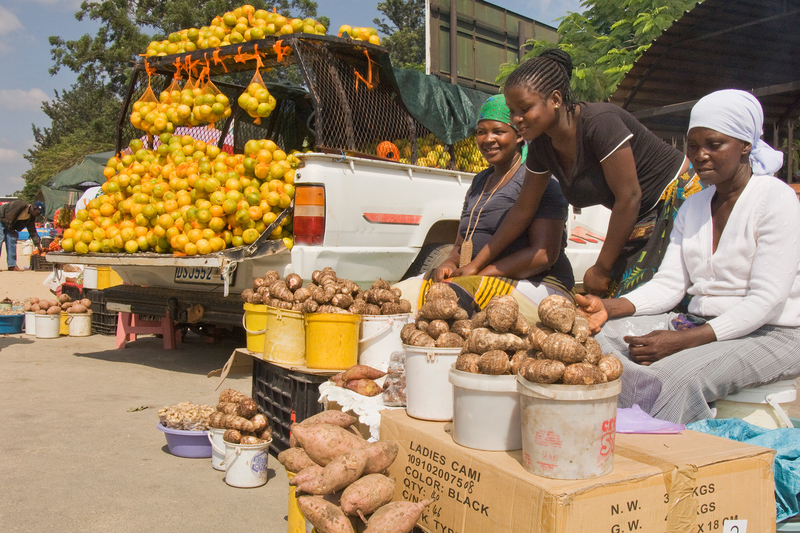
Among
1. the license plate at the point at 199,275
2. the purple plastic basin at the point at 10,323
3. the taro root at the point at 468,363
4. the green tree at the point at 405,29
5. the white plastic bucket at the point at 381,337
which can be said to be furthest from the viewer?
the green tree at the point at 405,29

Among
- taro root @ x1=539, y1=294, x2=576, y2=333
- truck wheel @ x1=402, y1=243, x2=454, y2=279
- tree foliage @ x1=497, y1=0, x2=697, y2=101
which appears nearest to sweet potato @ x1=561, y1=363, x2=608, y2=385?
taro root @ x1=539, y1=294, x2=576, y2=333

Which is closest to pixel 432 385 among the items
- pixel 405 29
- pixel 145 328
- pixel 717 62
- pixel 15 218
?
pixel 145 328

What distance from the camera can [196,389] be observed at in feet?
17.6

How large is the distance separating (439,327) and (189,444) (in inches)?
79.1

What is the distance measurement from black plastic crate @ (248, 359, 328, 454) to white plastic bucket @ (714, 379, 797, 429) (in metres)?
1.99

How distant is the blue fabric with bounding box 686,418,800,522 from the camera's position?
6.89ft

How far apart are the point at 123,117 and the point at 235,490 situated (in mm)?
4960

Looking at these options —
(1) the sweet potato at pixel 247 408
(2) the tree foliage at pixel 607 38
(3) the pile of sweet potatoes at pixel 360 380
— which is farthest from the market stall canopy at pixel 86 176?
(3) the pile of sweet potatoes at pixel 360 380

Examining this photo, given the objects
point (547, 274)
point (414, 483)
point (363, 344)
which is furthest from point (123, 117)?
point (414, 483)

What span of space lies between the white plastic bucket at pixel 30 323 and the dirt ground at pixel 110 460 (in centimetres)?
183

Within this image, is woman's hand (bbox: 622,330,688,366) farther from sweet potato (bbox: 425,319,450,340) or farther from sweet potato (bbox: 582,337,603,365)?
sweet potato (bbox: 425,319,450,340)

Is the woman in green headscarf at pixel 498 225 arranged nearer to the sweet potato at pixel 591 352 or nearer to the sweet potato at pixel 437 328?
the sweet potato at pixel 437 328

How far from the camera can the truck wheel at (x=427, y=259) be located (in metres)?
5.72

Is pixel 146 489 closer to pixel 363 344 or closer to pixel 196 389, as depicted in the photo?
pixel 363 344
